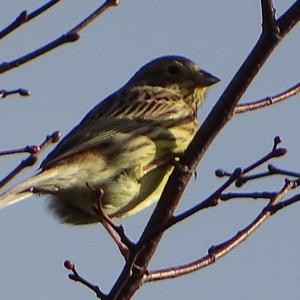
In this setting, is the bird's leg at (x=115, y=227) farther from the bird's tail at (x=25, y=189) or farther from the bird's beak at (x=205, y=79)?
the bird's beak at (x=205, y=79)

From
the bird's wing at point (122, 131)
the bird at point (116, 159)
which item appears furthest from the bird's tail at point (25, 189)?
the bird's wing at point (122, 131)

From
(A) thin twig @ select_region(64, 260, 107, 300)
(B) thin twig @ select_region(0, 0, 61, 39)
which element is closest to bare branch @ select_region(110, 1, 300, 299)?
(A) thin twig @ select_region(64, 260, 107, 300)

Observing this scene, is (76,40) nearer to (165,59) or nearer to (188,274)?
(188,274)

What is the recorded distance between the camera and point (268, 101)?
6.02 metres

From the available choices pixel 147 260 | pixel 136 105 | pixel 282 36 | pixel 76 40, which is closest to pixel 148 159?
pixel 136 105

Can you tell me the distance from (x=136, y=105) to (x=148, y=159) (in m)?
1.18

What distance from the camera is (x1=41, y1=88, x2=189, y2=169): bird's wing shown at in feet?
23.1

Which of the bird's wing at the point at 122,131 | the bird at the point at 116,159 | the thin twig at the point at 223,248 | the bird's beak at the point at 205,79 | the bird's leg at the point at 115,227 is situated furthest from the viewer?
the bird's beak at the point at 205,79

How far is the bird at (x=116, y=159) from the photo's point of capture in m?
6.72

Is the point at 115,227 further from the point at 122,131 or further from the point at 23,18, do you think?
the point at 122,131

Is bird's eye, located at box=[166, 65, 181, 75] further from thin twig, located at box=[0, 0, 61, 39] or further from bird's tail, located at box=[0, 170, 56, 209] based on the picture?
thin twig, located at box=[0, 0, 61, 39]

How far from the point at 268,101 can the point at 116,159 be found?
1502 millimetres

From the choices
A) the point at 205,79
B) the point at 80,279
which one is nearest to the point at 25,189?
the point at 80,279

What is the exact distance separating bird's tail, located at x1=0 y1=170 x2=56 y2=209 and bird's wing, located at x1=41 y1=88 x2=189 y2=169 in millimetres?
256
